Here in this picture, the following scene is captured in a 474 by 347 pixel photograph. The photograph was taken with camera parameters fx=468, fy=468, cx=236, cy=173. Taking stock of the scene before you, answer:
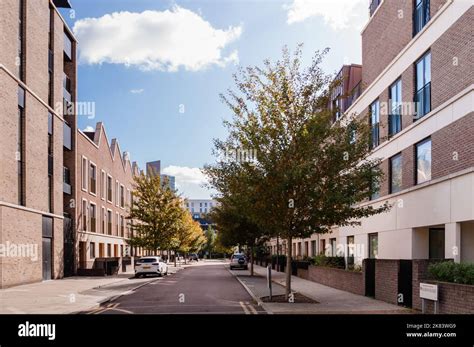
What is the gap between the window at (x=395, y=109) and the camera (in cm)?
1973

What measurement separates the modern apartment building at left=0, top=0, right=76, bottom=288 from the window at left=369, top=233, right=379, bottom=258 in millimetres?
16956

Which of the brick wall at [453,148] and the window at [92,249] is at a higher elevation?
the brick wall at [453,148]

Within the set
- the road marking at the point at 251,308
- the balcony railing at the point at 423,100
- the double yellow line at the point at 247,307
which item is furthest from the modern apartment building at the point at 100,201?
the balcony railing at the point at 423,100

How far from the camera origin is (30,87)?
82.2ft

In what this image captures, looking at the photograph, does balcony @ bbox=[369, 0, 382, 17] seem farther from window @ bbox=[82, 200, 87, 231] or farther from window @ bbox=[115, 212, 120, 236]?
window @ bbox=[115, 212, 120, 236]

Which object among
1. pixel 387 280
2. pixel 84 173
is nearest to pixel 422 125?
pixel 387 280

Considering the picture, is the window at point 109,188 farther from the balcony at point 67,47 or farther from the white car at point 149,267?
the white car at point 149,267

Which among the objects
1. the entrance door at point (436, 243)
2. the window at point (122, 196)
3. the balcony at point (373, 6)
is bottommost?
the entrance door at point (436, 243)

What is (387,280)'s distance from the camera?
572 inches

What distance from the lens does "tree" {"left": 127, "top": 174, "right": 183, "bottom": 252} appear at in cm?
4116

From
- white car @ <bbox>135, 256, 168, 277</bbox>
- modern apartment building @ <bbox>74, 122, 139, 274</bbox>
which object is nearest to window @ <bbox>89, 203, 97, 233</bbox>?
modern apartment building @ <bbox>74, 122, 139, 274</bbox>

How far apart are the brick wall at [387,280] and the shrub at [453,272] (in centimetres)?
212

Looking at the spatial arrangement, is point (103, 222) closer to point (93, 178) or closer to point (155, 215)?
point (93, 178)
